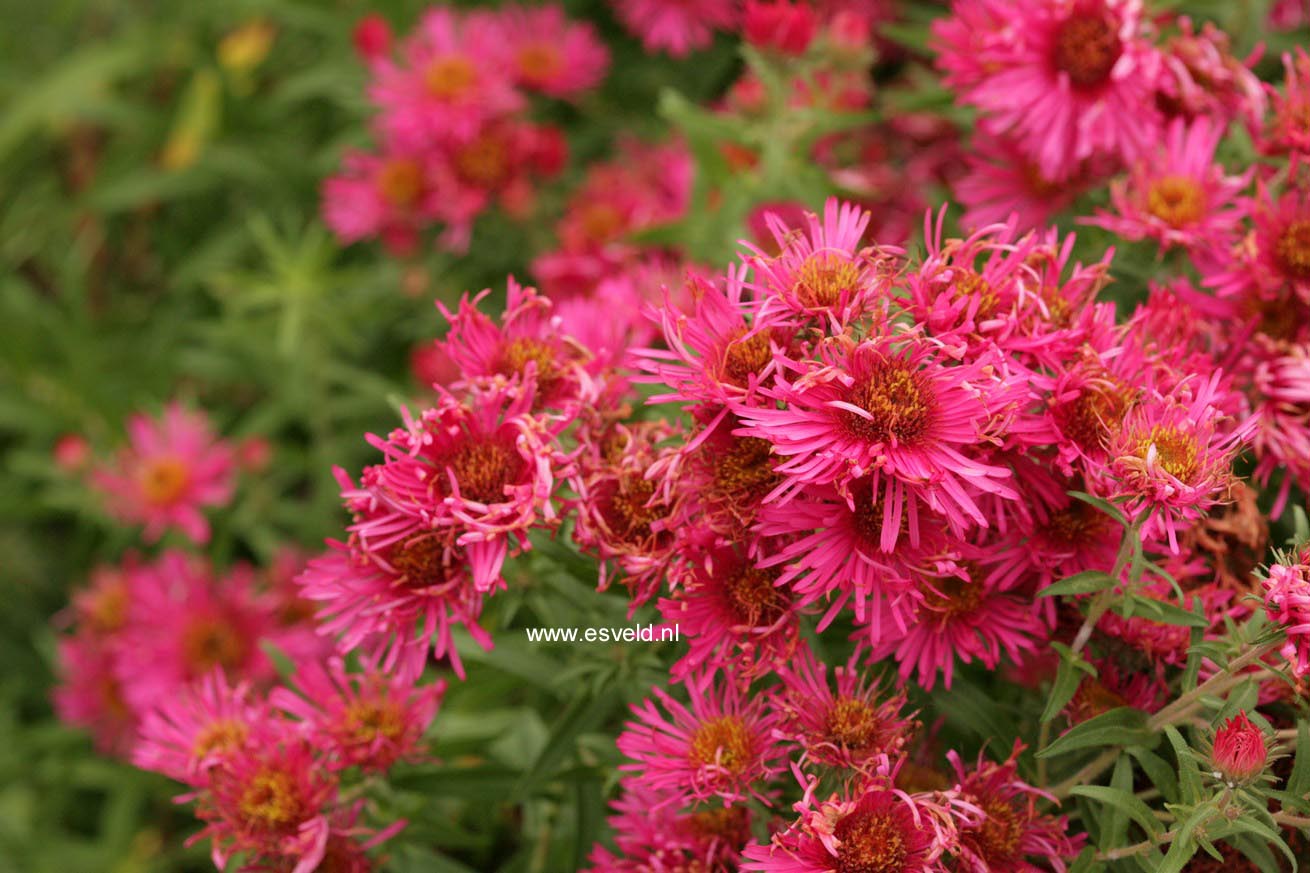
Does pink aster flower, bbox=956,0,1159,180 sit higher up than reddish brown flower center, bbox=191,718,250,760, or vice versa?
pink aster flower, bbox=956,0,1159,180

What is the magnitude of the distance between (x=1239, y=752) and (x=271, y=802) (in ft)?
2.44

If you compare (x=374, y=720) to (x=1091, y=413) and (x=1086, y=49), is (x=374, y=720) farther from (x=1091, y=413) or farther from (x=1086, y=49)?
(x=1086, y=49)

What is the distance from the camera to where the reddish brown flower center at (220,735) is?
3.42 ft

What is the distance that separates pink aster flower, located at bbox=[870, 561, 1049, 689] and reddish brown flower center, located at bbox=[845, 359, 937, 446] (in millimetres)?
131

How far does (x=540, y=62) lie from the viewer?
1.81m

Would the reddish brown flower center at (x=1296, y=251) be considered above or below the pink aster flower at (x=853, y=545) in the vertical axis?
above

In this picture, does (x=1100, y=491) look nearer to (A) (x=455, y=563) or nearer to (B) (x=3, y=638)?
(A) (x=455, y=563)

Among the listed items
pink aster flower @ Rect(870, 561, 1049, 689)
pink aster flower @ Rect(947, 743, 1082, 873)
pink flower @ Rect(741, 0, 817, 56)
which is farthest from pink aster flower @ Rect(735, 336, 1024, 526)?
pink flower @ Rect(741, 0, 817, 56)

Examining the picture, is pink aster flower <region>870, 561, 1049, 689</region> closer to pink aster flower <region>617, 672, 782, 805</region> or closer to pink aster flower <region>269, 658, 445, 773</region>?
pink aster flower <region>617, 672, 782, 805</region>

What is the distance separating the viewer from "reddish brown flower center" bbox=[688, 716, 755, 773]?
848mm

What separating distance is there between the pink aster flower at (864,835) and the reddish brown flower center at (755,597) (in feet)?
0.43

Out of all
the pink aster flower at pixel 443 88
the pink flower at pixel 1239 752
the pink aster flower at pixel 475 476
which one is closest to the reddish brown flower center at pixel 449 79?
the pink aster flower at pixel 443 88

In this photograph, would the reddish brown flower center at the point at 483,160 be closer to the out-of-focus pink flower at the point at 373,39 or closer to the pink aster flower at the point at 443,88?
the pink aster flower at the point at 443,88

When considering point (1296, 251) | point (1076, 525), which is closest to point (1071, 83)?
point (1296, 251)
